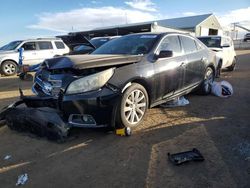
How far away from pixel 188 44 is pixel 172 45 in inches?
30.5

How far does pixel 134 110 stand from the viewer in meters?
4.63

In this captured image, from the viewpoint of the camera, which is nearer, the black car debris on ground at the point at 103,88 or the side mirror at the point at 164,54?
the black car debris on ground at the point at 103,88

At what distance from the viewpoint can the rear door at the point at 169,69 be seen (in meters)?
5.06

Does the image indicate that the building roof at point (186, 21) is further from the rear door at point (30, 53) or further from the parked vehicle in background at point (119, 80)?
the parked vehicle in background at point (119, 80)

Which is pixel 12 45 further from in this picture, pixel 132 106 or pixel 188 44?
pixel 132 106

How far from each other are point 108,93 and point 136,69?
75cm

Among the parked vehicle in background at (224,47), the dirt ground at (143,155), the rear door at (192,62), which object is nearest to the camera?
the dirt ground at (143,155)

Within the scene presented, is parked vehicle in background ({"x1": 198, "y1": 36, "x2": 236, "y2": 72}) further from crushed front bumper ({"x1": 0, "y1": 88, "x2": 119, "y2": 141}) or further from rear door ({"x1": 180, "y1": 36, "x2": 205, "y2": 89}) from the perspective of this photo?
crushed front bumper ({"x1": 0, "y1": 88, "x2": 119, "y2": 141})

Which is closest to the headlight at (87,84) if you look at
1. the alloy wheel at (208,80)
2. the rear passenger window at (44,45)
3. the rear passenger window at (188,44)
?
the rear passenger window at (188,44)

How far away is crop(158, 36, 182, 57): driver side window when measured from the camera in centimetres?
Answer: 538

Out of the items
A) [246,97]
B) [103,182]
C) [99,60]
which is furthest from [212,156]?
[246,97]

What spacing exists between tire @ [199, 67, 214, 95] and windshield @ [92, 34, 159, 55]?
2232 mm

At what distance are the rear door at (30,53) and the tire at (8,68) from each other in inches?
24.8

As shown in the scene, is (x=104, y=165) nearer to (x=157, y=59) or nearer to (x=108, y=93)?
(x=108, y=93)
